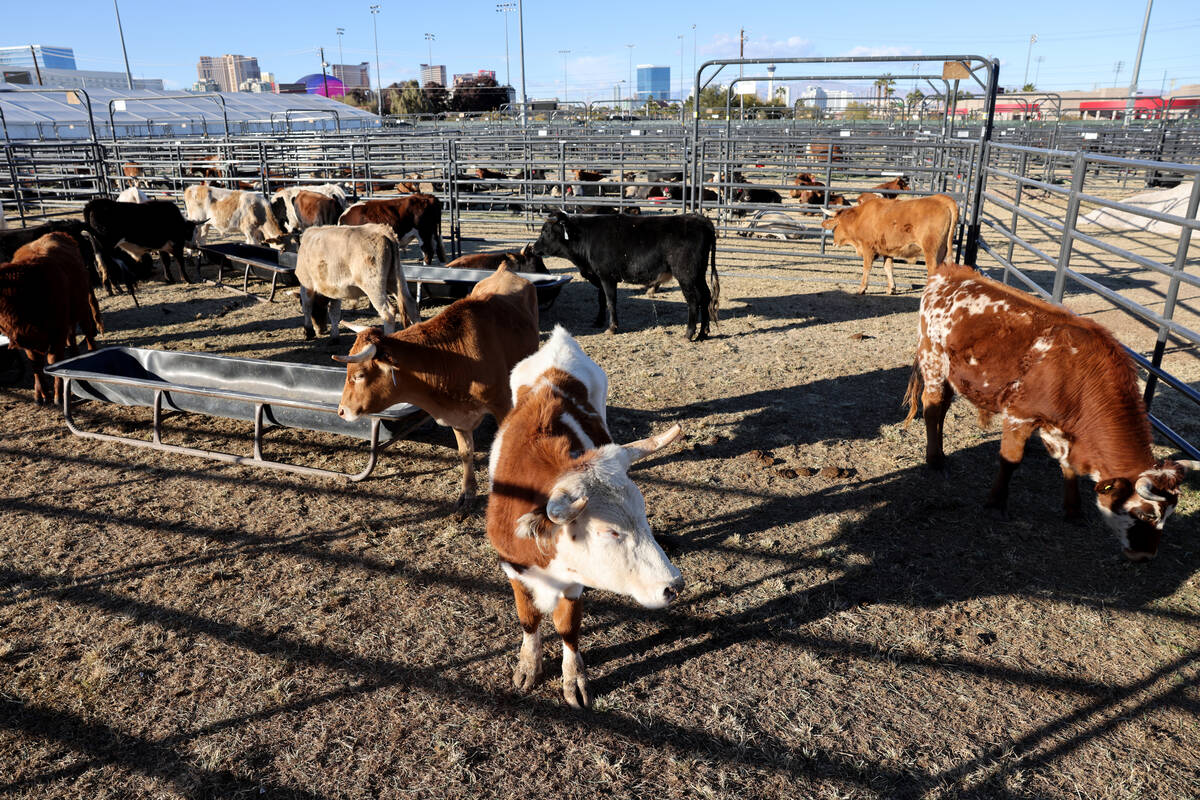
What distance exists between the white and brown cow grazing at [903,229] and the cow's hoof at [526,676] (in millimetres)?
8220

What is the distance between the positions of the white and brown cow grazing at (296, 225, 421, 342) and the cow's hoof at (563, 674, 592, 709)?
5.32m

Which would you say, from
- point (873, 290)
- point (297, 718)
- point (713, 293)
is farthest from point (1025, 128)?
point (297, 718)

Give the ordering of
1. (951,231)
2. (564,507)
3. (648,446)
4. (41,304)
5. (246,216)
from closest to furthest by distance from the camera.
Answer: (564,507) → (648,446) → (41,304) → (951,231) → (246,216)

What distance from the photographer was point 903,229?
9.54 m

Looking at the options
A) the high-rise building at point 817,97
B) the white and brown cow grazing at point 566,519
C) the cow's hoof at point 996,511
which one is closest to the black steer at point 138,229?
the white and brown cow grazing at point 566,519

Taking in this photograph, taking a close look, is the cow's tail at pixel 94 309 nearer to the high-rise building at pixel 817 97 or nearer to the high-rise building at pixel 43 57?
the high-rise building at pixel 817 97

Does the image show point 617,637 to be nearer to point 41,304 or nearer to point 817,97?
point 41,304

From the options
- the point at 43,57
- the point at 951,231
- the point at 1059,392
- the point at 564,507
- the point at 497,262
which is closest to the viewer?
the point at 564,507

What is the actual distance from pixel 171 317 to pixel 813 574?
344 inches

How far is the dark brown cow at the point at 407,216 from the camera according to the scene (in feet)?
36.7

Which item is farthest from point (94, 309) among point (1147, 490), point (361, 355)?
point (1147, 490)

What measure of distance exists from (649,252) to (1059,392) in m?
5.08

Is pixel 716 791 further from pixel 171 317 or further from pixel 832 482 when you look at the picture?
pixel 171 317

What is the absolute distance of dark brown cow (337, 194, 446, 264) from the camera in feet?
36.7
